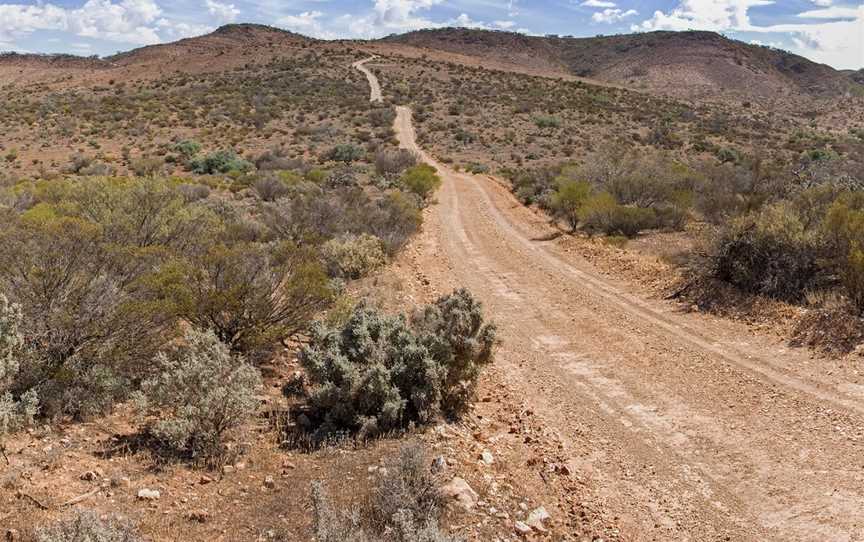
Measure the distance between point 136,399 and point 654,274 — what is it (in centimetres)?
1132

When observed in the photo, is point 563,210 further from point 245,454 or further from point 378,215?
point 245,454

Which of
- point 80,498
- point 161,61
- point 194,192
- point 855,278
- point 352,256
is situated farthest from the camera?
point 161,61

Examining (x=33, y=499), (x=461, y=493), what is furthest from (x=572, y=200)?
(x=33, y=499)

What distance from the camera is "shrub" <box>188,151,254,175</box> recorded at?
103ft

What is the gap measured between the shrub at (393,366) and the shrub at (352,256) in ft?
17.5

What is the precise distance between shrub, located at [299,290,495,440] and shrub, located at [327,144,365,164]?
29711 mm

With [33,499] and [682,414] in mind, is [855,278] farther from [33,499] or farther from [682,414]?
[33,499]

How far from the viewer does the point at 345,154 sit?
1452 inches

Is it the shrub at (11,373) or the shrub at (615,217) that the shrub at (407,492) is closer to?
the shrub at (11,373)

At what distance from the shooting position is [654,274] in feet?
45.4

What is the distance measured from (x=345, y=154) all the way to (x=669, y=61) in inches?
3739

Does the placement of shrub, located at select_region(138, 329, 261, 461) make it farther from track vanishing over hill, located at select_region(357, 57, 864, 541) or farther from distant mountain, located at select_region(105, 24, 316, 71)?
distant mountain, located at select_region(105, 24, 316, 71)

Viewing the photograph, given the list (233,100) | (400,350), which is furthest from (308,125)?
(400,350)

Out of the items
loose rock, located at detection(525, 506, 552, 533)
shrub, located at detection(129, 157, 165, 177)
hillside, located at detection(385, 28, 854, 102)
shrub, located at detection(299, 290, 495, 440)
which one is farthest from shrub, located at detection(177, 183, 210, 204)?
hillside, located at detection(385, 28, 854, 102)
